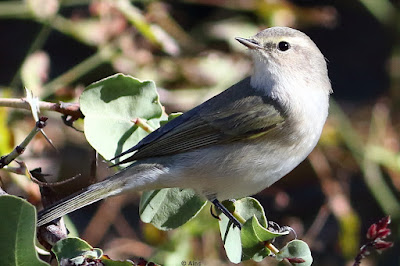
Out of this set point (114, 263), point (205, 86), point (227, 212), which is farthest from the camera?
point (205, 86)

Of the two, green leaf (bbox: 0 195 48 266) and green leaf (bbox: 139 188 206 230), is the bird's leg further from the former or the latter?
green leaf (bbox: 0 195 48 266)

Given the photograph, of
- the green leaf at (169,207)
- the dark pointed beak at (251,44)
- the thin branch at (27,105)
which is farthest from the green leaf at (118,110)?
the dark pointed beak at (251,44)

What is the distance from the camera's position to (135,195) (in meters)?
4.33

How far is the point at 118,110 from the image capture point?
7.51 ft

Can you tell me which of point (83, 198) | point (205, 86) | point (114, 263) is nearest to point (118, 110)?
point (83, 198)

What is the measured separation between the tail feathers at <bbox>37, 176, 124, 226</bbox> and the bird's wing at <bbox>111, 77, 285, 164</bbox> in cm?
28

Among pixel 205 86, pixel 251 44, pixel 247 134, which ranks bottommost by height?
pixel 205 86

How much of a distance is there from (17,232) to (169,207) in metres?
0.78

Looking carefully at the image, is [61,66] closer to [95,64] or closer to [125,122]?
[95,64]

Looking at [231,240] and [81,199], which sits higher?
[81,199]

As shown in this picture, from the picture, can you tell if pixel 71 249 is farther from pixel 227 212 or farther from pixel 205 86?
pixel 205 86

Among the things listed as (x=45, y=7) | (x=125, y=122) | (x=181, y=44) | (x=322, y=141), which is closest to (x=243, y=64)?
(x=181, y=44)

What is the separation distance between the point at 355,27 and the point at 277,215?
171 centimetres

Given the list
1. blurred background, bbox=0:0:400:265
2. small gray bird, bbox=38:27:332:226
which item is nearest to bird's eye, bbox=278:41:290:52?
small gray bird, bbox=38:27:332:226
